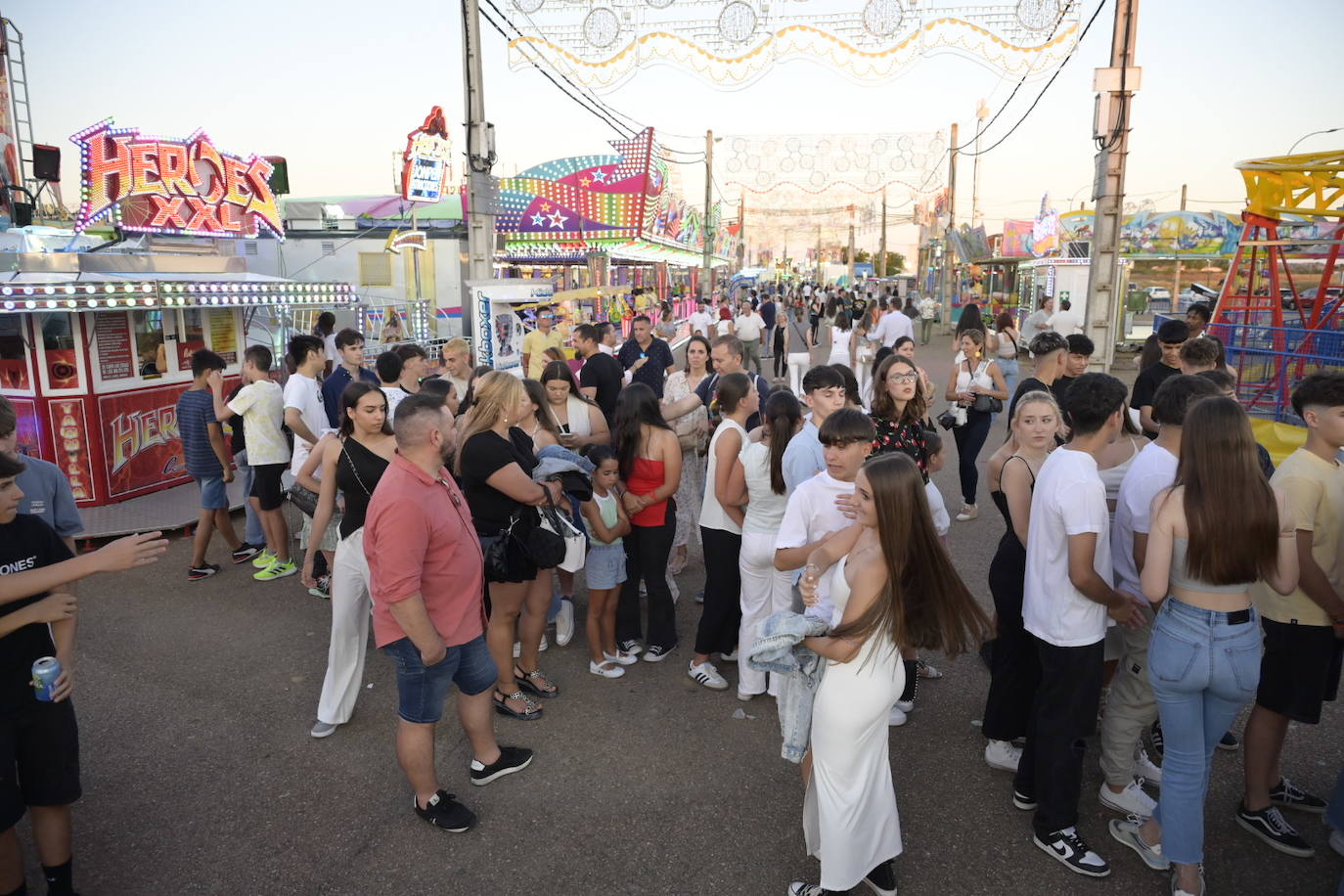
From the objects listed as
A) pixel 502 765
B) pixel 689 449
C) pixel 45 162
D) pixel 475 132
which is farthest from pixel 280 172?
pixel 502 765

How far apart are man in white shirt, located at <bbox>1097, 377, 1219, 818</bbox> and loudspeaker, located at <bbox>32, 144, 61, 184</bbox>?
17.1m

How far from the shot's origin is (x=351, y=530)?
402cm

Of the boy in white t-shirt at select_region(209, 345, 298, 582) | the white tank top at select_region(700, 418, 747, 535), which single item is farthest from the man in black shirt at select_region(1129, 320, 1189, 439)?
the boy in white t-shirt at select_region(209, 345, 298, 582)

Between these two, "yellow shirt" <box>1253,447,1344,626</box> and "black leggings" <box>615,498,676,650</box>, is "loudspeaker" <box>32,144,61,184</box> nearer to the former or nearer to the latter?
"black leggings" <box>615,498,676,650</box>

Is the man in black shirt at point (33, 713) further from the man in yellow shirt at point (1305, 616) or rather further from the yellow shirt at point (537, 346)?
the yellow shirt at point (537, 346)

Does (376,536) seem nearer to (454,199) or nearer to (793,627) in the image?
(793,627)

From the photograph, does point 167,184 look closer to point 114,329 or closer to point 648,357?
point 114,329

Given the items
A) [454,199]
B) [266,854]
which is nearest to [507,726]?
[266,854]

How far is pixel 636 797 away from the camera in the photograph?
353 cm

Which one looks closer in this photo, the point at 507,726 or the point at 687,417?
the point at 507,726

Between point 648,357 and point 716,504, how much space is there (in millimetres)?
5019

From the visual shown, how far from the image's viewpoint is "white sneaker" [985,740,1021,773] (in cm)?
363

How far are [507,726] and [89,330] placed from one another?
6.60 meters

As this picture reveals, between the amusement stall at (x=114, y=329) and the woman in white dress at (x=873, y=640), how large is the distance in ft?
23.1
